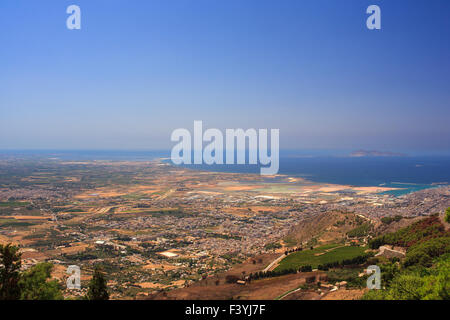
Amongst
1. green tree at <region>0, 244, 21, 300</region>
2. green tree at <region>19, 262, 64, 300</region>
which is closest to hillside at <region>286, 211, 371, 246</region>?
green tree at <region>19, 262, 64, 300</region>

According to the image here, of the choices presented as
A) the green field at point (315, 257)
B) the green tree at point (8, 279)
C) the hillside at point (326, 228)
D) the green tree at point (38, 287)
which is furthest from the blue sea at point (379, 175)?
the green tree at point (8, 279)

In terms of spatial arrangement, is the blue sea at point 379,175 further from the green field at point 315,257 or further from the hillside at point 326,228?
the green field at point 315,257

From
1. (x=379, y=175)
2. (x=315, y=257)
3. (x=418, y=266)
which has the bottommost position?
(x=315, y=257)

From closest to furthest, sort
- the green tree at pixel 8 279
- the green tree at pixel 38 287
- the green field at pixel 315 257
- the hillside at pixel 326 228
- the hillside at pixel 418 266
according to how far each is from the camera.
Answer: the hillside at pixel 418 266
the green tree at pixel 8 279
the green tree at pixel 38 287
the green field at pixel 315 257
the hillside at pixel 326 228

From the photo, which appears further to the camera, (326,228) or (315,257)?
(326,228)

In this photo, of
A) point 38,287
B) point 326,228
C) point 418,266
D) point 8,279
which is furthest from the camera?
point 326,228

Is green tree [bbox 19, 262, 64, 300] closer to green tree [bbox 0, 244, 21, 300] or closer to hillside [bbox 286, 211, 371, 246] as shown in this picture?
green tree [bbox 0, 244, 21, 300]

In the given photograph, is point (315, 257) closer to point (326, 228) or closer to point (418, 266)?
point (418, 266)

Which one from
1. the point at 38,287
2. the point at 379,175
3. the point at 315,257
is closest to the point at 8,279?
the point at 38,287

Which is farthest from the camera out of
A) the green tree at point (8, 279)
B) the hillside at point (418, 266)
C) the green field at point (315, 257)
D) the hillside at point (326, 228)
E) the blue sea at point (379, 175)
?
the blue sea at point (379, 175)
